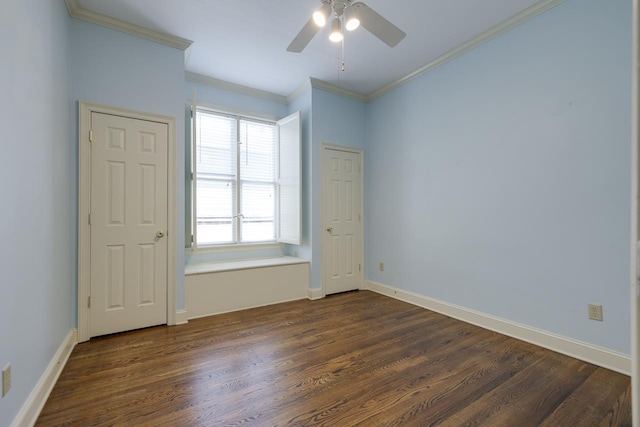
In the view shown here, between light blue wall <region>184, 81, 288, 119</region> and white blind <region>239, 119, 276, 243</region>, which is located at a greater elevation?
light blue wall <region>184, 81, 288, 119</region>

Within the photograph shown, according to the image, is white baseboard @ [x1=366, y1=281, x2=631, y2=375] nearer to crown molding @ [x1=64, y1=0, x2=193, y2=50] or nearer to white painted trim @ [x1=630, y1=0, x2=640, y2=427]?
white painted trim @ [x1=630, y1=0, x2=640, y2=427]

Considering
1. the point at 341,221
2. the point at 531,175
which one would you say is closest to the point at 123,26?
the point at 341,221

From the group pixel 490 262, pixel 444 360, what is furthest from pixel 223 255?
pixel 490 262

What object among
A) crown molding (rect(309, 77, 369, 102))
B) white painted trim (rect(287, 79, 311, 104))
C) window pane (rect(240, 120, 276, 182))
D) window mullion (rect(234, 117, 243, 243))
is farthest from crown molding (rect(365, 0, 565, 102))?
window mullion (rect(234, 117, 243, 243))

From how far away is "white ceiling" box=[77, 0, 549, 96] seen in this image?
2416 millimetres

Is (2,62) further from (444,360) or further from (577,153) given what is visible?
(577,153)

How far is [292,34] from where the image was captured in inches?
110

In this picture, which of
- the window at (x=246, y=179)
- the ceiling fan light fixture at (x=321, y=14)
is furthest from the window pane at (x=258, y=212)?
the ceiling fan light fixture at (x=321, y=14)

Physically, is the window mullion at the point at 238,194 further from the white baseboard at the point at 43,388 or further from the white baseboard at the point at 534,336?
the white baseboard at the point at 534,336

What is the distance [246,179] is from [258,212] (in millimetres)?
490

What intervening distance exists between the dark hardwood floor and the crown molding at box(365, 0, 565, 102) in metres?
2.82

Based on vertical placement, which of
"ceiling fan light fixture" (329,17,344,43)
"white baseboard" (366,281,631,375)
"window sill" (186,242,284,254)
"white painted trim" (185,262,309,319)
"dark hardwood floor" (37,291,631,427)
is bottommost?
"dark hardwood floor" (37,291,631,427)

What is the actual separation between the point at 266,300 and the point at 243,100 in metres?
2.69

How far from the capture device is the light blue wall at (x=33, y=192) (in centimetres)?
134
